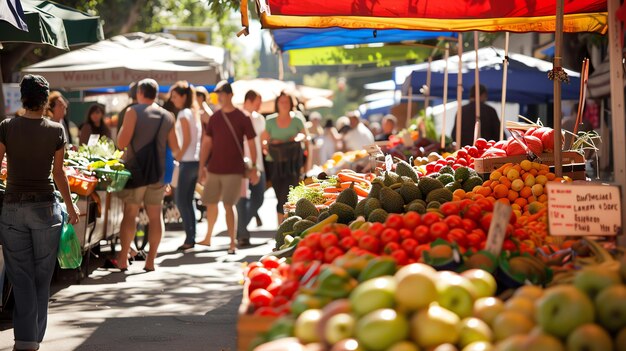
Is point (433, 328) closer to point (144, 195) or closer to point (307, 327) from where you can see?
point (307, 327)

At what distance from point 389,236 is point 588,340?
1838 millimetres

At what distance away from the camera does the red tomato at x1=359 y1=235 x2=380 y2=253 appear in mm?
5062

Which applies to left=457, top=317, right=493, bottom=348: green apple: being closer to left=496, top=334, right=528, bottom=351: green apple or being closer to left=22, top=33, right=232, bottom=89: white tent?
left=496, top=334, right=528, bottom=351: green apple

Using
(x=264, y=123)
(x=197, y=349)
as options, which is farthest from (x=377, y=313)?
(x=264, y=123)

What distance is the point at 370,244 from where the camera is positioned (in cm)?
506

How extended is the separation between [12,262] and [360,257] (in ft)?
11.9

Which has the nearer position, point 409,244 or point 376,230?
point 409,244

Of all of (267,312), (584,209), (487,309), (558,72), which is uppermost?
(558,72)

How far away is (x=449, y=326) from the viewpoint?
3607 mm

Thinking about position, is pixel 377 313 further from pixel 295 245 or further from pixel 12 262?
pixel 12 262

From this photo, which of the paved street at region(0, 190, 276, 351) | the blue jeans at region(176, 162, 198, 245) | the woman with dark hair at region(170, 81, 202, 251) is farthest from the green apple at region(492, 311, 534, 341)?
the blue jeans at region(176, 162, 198, 245)

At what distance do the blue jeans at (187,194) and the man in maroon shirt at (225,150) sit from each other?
430mm

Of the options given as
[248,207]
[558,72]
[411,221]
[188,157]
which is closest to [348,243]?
[411,221]

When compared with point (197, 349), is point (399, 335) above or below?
above
